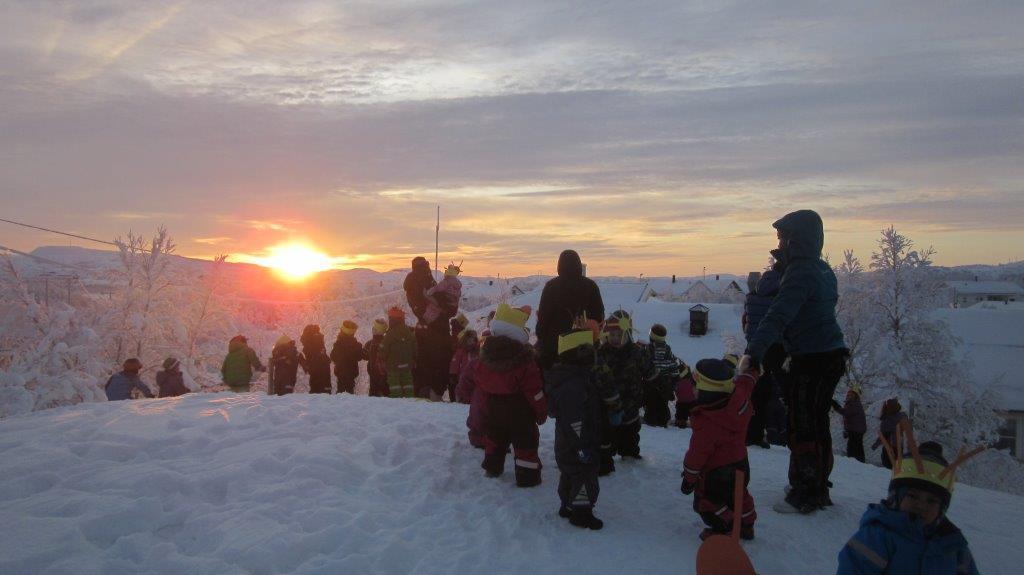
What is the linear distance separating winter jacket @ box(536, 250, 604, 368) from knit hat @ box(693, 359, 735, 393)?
1628 mm

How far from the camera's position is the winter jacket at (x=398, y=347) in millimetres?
10898

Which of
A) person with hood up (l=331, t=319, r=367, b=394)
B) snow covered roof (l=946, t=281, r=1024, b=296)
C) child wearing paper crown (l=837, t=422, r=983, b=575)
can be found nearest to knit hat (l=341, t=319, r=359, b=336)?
person with hood up (l=331, t=319, r=367, b=394)

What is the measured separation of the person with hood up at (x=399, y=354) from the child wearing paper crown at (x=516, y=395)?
5.58 metres

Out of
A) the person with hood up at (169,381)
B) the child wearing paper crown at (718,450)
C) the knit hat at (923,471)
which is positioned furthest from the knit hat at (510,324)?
the person with hood up at (169,381)

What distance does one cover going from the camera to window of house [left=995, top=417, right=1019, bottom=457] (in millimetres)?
28516

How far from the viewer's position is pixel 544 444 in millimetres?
7047

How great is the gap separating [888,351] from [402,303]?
1463 inches

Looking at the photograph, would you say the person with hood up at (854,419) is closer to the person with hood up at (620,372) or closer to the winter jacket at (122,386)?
the person with hood up at (620,372)

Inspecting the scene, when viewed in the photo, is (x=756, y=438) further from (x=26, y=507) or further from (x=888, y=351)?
(x=888, y=351)

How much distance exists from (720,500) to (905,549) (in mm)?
1571

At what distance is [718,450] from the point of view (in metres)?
4.37

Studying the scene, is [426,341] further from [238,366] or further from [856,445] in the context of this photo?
[856,445]

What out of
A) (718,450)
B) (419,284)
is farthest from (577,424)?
(419,284)

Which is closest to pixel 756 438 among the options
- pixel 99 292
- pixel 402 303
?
pixel 99 292
